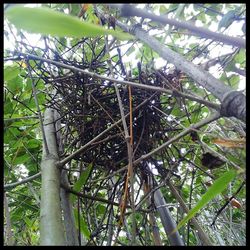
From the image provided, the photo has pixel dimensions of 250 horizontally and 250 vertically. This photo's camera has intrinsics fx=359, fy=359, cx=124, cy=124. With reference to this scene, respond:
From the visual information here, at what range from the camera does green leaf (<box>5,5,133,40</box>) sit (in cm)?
37

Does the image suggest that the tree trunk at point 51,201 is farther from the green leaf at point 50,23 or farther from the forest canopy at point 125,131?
the green leaf at point 50,23

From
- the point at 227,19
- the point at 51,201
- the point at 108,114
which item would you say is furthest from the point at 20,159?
the point at 227,19

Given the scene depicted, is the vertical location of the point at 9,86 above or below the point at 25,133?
above

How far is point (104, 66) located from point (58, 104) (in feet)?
0.54

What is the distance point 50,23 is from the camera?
0.38 meters

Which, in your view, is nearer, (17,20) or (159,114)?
(17,20)

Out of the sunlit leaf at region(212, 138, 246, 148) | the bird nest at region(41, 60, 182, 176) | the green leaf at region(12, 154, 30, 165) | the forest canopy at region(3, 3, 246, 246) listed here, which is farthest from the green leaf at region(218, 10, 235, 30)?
the green leaf at region(12, 154, 30, 165)

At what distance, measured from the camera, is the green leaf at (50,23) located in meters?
0.37

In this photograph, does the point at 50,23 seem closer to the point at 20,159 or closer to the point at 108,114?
the point at 108,114

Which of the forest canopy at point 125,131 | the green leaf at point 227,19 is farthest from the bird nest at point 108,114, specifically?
the green leaf at point 227,19

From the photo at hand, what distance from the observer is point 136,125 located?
0.86 meters

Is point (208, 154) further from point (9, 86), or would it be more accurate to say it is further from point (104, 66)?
point (9, 86)

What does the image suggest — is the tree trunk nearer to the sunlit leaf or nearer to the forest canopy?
the forest canopy
